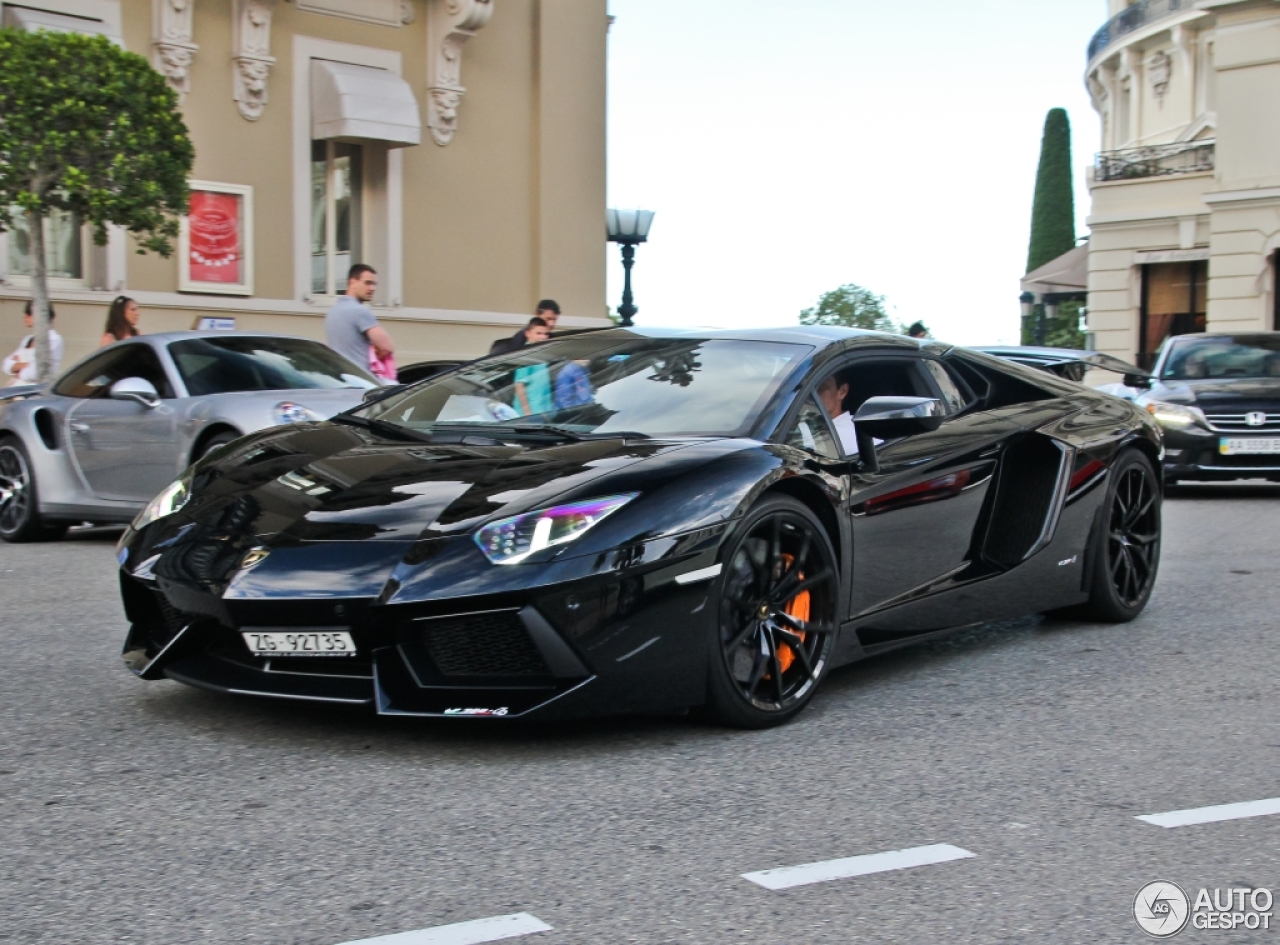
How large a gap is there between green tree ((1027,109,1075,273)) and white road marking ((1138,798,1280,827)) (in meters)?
52.1

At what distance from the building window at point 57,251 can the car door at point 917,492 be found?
1260 centimetres

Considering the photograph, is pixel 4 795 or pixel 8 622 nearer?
pixel 4 795

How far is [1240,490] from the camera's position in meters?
14.4

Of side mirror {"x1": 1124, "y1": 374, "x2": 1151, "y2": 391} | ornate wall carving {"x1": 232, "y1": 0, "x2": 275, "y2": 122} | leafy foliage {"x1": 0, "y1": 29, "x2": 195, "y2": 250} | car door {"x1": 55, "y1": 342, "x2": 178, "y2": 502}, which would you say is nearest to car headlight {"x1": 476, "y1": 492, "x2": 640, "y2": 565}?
car door {"x1": 55, "y1": 342, "x2": 178, "y2": 502}

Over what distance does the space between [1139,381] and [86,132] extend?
8.79 metres

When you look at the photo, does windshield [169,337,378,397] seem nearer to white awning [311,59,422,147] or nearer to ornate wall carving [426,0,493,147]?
white awning [311,59,422,147]

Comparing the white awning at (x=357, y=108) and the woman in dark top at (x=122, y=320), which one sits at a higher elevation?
the white awning at (x=357, y=108)

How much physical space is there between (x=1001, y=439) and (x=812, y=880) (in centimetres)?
281

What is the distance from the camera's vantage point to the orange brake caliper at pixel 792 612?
4.57 metres

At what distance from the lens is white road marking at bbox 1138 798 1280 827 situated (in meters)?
3.70

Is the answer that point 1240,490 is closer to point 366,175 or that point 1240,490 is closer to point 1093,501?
point 1093,501

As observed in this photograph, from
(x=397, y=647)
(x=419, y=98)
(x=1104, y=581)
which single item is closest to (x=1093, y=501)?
(x=1104, y=581)

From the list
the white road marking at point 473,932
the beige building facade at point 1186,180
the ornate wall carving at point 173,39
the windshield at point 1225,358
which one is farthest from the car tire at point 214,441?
Result: the beige building facade at point 1186,180
